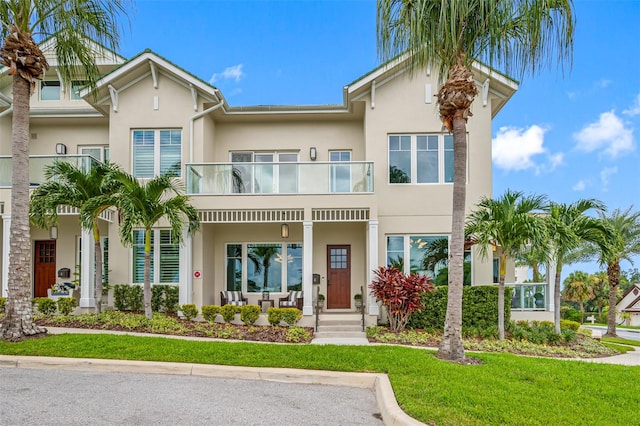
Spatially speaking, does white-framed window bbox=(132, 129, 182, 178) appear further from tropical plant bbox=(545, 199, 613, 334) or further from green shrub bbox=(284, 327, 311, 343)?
tropical plant bbox=(545, 199, 613, 334)

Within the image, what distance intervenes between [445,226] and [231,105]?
7984 millimetres

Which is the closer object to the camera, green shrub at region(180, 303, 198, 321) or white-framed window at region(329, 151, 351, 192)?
green shrub at region(180, 303, 198, 321)

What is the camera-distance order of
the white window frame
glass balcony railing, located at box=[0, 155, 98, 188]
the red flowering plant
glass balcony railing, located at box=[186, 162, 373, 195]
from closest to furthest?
the red flowering plant < glass balcony railing, located at box=[186, 162, 373, 195] < glass balcony railing, located at box=[0, 155, 98, 188] < the white window frame

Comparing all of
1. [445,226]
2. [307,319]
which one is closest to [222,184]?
[307,319]

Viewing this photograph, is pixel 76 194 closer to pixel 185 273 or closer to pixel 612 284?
pixel 185 273

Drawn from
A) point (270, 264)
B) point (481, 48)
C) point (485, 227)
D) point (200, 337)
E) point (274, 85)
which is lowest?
point (200, 337)

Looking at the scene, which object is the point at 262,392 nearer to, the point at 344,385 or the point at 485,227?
the point at 344,385

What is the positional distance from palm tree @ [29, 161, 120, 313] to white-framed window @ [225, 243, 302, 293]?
14.5ft

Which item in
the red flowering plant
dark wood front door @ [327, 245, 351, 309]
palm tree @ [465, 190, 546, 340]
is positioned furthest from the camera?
dark wood front door @ [327, 245, 351, 309]

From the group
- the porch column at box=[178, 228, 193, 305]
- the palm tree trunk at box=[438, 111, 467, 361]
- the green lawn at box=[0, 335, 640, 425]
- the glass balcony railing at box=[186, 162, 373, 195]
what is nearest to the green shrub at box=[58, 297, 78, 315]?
the porch column at box=[178, 228, 193, 305]

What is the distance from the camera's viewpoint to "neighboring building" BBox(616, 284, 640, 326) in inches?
1510

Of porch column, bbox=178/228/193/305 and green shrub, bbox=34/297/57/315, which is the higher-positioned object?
porch column, bbox=178/228/193/305

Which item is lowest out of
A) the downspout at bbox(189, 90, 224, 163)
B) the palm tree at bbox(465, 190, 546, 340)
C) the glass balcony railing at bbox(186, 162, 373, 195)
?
the palm tree at bbox(465, 190, 546, 340)

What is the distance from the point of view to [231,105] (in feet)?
52.9
